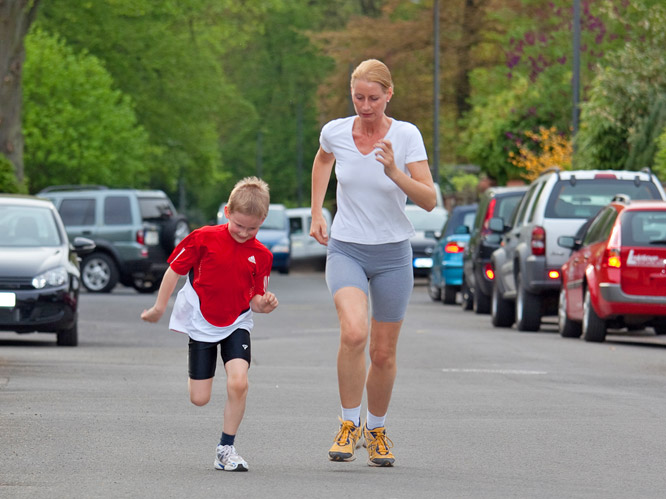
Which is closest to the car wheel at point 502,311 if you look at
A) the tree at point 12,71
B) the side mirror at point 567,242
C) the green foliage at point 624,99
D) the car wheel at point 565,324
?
the car wheel at point 565,324

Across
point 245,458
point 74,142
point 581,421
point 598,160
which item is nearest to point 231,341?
point 245,458

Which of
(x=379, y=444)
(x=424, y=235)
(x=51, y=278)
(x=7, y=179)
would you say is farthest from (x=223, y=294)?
(x=424, y=235)

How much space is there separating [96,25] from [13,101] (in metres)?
16.8

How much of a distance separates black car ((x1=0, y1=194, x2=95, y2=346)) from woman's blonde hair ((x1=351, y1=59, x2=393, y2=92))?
29.7 feet

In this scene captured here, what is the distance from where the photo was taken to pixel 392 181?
825 cm

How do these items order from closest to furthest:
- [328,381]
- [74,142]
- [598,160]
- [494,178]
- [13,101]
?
[328,381]
[598,160]
[13,101]
[74,142]
[494,178]

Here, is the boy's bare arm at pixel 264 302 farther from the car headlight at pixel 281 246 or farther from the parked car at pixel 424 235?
the car headlight at pixel 281 246

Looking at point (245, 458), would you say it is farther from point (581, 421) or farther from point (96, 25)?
point (96, 25)

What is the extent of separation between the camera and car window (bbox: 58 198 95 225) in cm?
3244

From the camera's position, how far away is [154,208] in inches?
1298

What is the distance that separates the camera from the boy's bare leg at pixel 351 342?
824 cm

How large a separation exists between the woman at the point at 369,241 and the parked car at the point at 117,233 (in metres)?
23.9

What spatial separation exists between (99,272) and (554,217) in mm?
13889

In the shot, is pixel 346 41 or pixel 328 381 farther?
pixel 346 41
